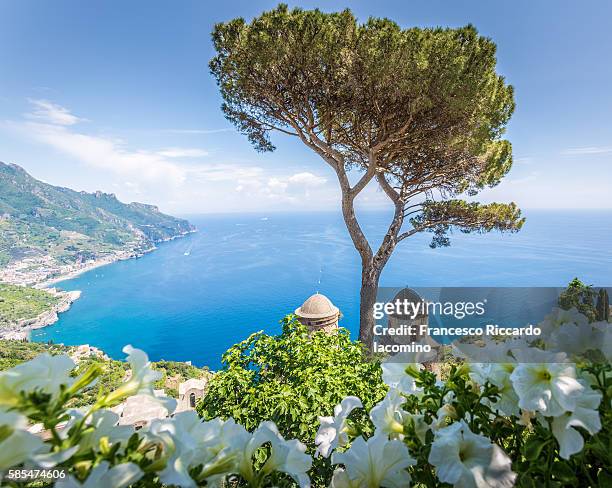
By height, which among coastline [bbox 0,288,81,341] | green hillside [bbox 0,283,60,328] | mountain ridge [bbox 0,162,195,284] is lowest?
coastline [bbox 0,288,81,341]

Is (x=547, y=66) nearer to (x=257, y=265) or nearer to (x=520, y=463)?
(x=520, y=463)

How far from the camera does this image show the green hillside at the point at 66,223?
72.4 m

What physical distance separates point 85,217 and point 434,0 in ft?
332

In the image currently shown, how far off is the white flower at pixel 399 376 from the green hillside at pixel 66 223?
83.6 m

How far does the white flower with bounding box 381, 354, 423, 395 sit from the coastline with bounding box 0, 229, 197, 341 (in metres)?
45.9

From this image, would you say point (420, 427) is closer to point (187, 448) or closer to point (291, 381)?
point (187, 448)

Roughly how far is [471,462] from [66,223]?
4006 inches

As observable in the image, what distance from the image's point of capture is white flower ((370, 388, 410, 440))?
62 cm

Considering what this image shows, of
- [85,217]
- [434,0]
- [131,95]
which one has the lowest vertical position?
[85,217]

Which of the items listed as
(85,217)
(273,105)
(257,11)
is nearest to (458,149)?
(273,105)

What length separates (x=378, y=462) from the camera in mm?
568

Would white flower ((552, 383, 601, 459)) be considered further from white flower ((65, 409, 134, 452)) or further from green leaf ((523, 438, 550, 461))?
white flower ((65, 409, 134, 452))

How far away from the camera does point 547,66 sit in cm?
1269

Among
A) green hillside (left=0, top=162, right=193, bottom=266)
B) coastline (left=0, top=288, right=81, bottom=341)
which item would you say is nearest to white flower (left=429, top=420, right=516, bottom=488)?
coastline (left=0, top=288, right=81, bottom=341)
